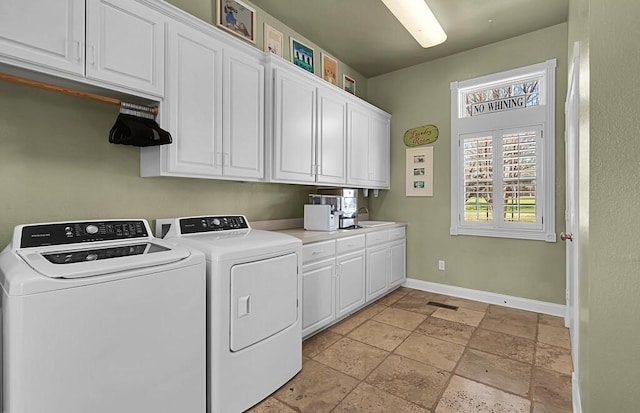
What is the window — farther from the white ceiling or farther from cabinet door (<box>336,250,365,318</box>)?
cabinet door (<box>336,250,365,318</box>)

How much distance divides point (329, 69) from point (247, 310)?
3134 mm

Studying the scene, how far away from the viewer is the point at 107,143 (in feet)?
6.68

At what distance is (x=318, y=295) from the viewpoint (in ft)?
9.15

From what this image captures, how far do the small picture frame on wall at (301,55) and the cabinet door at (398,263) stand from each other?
237 centimetres

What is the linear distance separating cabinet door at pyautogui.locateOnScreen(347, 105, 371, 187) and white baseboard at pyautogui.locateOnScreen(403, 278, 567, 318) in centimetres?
154

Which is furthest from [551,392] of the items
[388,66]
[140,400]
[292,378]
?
[388,66]

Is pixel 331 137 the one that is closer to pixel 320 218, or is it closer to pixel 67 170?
pixel 320 218

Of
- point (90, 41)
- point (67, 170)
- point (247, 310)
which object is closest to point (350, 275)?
point (247, 310)

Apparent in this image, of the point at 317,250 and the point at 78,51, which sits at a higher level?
the point at 78,51

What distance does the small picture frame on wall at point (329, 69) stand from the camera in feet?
12.6

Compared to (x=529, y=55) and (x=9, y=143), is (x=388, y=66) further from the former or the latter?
(x=9, y=143)

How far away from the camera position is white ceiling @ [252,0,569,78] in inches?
115

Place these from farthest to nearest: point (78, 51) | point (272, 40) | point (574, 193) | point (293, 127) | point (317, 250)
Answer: point (272, 40), point (293, 127), point (317, 250), point (574, 193), point (78, 51)

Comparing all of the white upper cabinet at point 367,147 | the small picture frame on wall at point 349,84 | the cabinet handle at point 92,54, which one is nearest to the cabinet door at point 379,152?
the white upper cabinet at point 367,147
